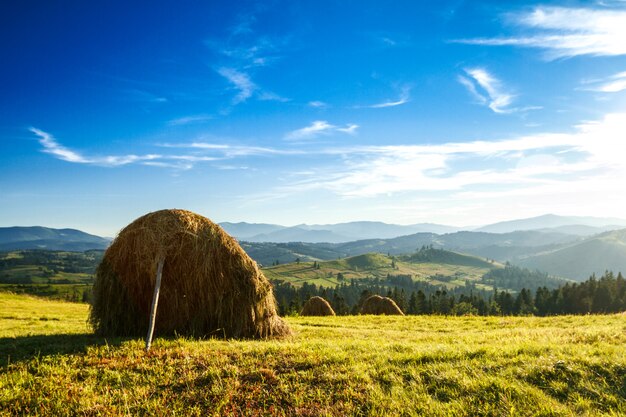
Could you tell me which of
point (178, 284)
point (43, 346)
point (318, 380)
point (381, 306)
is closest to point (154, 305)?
point (178, 284)

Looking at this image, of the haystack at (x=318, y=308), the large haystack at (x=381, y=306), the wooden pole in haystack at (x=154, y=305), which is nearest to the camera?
the wooden pole in haystack at (x=154, y=305)

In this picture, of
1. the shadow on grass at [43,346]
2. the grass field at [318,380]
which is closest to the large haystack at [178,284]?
the shadow on grass at [43,346]

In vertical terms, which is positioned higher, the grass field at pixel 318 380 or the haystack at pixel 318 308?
the grass field at pixel 318 380

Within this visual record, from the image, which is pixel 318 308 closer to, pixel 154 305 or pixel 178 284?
pixel 178 284

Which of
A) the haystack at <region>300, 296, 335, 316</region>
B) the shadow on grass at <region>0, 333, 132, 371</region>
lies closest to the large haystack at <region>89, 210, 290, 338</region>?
the shadow on grass at <region>0, 333, 132, 371</region>

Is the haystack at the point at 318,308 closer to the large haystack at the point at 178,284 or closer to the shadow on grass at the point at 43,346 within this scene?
the large haystack at the point at 178,284

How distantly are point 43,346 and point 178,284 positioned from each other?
4.23 metres

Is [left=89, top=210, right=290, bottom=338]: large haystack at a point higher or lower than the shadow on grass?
higher

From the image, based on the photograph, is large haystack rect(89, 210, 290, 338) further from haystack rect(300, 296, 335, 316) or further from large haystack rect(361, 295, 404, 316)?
large haystack rect(361, 295, 404, 316)

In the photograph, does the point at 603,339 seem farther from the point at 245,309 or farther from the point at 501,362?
the point at 245,309

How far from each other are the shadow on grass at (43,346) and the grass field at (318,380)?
0.09 m

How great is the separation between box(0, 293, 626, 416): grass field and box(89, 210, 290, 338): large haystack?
2625 mm

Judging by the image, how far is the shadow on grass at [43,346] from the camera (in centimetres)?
947

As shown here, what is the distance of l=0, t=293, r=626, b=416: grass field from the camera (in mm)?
6412
